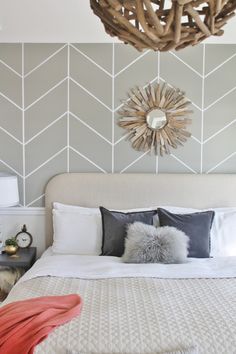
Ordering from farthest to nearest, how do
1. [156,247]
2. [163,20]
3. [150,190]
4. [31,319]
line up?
[150,190], [156,247], [31,319], [163,20]

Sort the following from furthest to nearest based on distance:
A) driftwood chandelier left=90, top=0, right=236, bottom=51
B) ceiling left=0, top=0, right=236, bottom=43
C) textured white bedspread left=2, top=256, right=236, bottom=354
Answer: ceiling left=0, top=0, right=236, bottom=43
textured white bedspread left=2, top=256, right=236, bottom=354
driftwood chandelier left=90, top=0, right=236, bottom=51

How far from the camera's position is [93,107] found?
137 inches

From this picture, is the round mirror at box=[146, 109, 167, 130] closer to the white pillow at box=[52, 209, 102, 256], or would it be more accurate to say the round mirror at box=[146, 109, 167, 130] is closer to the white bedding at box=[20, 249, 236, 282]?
the white pillow at box=[52, 209, 102, 256]

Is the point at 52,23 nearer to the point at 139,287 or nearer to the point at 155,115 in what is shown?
the point at 155,115

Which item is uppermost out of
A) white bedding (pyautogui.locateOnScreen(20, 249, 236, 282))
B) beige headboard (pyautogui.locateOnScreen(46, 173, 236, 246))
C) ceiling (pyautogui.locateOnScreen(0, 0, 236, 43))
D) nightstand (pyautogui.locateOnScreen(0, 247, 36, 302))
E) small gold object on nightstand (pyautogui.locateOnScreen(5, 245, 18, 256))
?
ceiling (pyautogui.locateOnScreen(0, 0, 236, 43))

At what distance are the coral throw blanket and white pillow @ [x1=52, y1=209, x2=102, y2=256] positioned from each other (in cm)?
108

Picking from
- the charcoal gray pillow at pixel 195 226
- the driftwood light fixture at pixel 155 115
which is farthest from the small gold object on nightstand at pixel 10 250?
the driftwood light fixture at pixel 155 115

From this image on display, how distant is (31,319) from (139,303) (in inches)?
21.3

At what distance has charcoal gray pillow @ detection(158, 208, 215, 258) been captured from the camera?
294 centimetres

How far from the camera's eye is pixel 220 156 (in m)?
A: 3.52

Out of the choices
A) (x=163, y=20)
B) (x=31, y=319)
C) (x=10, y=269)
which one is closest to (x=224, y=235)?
(x=10, y=269)

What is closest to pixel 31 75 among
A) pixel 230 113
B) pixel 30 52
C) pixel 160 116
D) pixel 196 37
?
pixel 30 52

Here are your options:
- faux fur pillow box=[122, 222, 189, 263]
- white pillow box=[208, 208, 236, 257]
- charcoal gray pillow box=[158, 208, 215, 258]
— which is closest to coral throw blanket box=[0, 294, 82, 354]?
faux fur pillow box=[122, 222, 189, 263]

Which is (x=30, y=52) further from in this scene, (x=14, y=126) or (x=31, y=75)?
(x=14, y=126)
